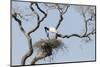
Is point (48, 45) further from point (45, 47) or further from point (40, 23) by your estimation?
point (40, 23)

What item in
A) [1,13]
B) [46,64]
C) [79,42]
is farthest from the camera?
[79,42]

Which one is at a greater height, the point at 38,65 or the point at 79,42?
the point at 79,42

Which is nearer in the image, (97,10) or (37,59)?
(37,59)

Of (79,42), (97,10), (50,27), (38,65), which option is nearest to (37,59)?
(38,65)

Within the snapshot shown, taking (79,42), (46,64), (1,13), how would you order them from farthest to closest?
(79,42), (46,64), (1,13)

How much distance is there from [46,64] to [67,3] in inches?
29.1

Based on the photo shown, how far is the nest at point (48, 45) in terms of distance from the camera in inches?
93.6

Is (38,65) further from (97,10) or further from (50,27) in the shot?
(97,10)

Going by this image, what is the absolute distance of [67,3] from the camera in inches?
98.9

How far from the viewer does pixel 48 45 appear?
242cm

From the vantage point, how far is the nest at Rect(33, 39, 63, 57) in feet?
7.80

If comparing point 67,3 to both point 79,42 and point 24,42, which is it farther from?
point 24,42

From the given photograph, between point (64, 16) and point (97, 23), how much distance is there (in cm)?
46

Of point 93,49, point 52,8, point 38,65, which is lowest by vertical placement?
point 38,65
